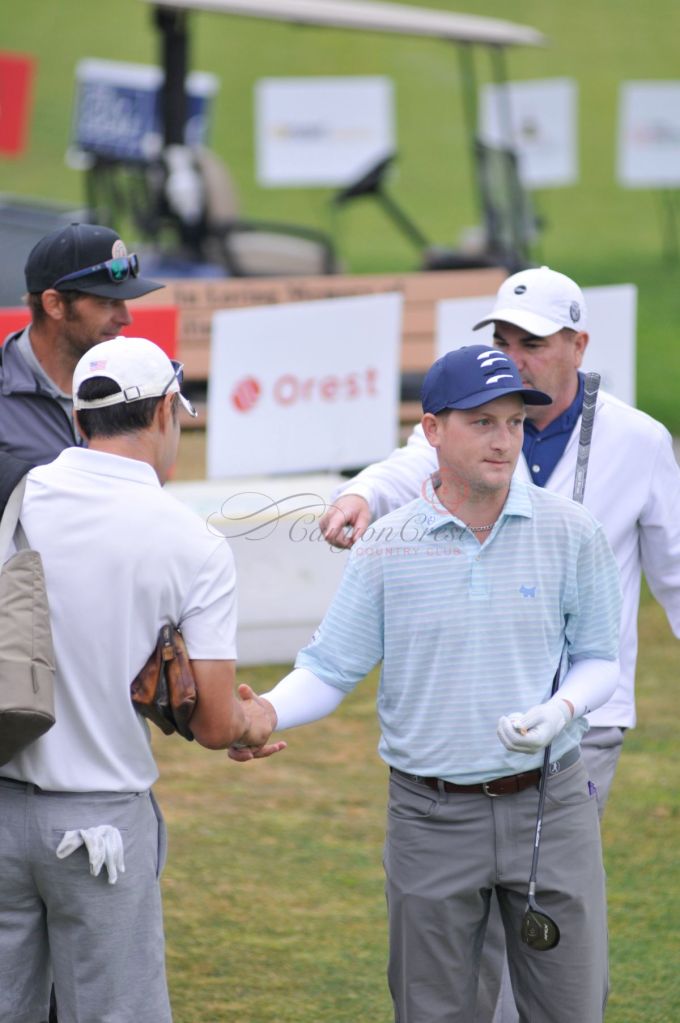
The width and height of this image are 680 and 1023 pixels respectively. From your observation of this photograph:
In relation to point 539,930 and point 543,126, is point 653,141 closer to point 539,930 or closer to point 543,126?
point 543,126

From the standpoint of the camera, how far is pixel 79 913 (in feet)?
10.6

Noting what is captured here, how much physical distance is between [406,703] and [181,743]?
408 cm

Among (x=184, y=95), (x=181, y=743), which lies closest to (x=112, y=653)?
(x=181, y=743)

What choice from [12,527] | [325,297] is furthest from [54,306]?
[325,297]

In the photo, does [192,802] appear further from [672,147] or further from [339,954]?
[672,147]

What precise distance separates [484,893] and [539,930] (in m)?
0.17

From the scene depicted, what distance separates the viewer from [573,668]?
11.4ft

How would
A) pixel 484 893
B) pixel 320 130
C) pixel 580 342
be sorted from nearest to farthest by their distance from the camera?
pixel 484 893 → pixel 580 342 → pixel 320 130

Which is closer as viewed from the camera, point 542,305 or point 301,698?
point 301,698

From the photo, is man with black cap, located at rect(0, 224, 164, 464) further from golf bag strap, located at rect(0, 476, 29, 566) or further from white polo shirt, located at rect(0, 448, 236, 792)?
white polo shirt, located at rect(0, 448, 236, 792)

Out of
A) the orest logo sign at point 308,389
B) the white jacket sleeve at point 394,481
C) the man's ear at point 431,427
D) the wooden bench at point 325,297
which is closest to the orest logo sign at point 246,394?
the orest logo sign at point 308,389

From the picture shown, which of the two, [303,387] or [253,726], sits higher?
[253,726]

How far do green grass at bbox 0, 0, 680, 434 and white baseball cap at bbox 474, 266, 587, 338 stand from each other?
18584mm

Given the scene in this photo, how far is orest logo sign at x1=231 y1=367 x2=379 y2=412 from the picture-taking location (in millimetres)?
8336
